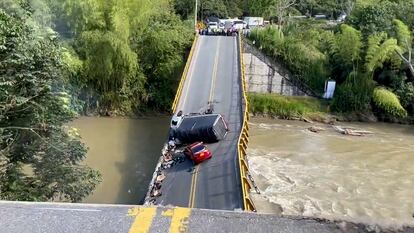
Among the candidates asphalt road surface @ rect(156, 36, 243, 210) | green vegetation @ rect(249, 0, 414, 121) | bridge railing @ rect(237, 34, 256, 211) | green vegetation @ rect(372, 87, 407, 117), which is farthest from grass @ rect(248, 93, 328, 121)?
bridge railing @ rect(237, 34, 256, 211)

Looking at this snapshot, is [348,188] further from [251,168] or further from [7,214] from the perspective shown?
[7,214]

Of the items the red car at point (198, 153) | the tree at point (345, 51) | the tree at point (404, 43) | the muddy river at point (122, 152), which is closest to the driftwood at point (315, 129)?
the tree at point (345, 51)

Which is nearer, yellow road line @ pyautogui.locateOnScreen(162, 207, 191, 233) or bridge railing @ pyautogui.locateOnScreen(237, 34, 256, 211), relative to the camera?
yellow road line @ pyautogui.locateOnScreen(162, 207, 191, 233)

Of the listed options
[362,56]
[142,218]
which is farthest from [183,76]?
[142,218]

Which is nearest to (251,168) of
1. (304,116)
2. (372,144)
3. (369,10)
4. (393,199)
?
(393,199)

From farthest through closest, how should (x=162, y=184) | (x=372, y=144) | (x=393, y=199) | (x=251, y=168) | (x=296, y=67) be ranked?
1. (x=296, y=67)
2. (x=372, y=144)
3. (x=251, y=168)
4. (x=393, y=199)
5. (x=162, y=184)

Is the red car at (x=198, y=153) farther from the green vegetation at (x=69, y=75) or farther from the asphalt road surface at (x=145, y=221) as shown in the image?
the asphalt road surface at (x=145, y=221)

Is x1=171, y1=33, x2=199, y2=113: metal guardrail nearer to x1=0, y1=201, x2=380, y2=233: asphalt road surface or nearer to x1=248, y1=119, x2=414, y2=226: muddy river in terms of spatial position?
x1=248, y1=119, x2=414, y2=226: muddy river
